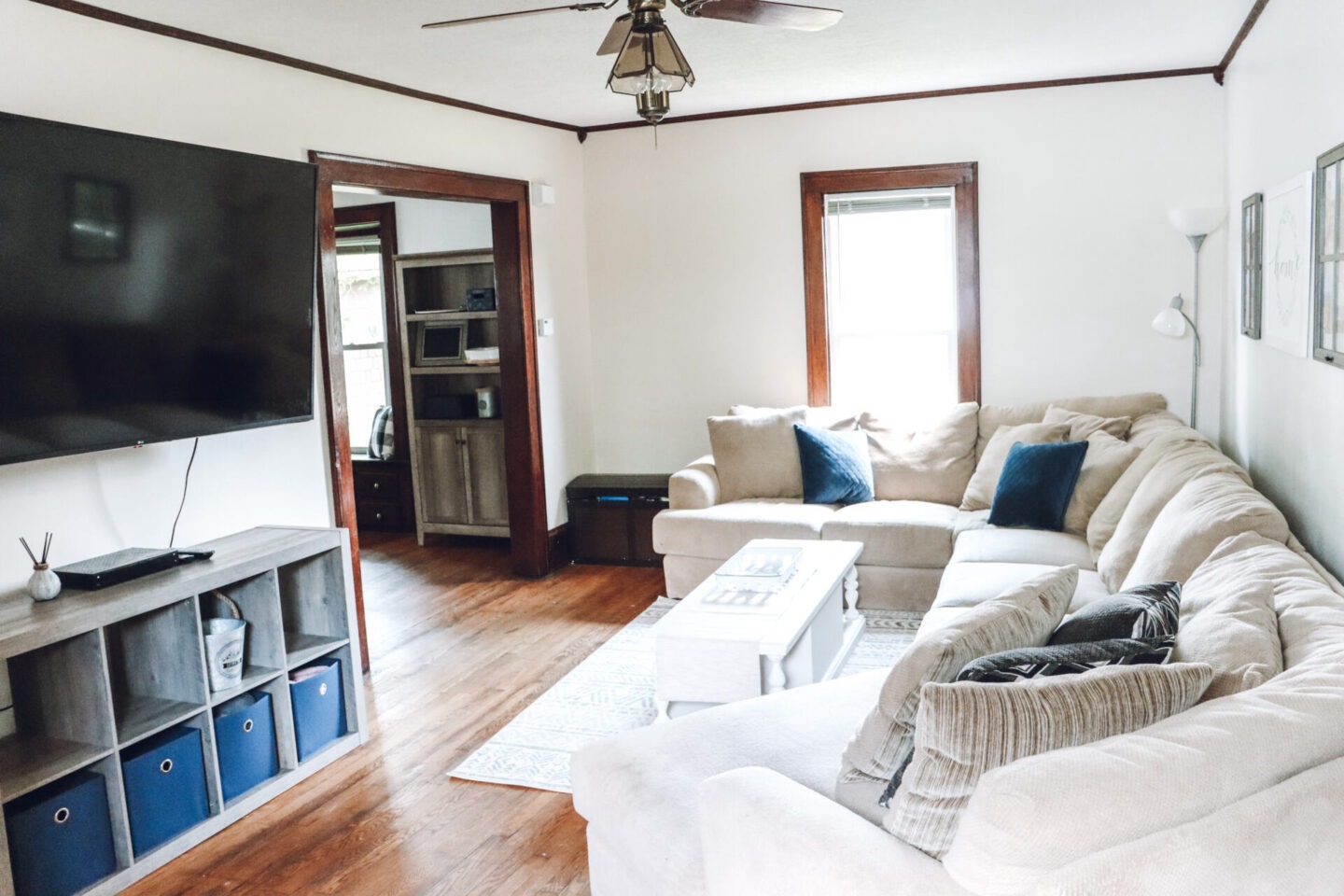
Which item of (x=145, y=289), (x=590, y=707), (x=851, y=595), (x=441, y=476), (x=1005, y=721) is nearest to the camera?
(x=1005, y=721)

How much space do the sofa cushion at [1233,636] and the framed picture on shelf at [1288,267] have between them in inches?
46.7

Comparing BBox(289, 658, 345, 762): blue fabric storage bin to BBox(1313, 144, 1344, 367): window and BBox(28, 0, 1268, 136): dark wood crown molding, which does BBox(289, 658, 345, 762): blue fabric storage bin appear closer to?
BBox(28, 0, 1268, 136): dark wood crown molding

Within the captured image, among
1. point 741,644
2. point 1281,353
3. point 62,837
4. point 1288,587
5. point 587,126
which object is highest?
point 587,126

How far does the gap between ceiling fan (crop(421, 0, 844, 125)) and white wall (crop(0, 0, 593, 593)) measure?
135cm

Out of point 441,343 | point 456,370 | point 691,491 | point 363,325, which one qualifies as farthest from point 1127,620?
point 363,325

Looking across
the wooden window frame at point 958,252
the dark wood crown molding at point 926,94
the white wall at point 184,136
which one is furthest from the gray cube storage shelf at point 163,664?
the dark wood crown molding at point 926,94

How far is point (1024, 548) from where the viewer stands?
13.3 feet

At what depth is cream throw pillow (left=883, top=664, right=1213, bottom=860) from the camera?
155 centimetres

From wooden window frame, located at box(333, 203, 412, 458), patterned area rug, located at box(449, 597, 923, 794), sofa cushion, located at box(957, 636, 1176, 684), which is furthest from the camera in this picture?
wooden window frame, located at box(333, 203, 412, 458)

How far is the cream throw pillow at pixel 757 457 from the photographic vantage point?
17.4 feet

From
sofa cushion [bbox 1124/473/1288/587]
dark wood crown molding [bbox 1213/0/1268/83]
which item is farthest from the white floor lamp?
sofa cushion [bbox 1124/473/1288/587]

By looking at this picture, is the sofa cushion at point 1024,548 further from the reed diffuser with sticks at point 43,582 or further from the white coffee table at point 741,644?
the reed diffuser with sticks at point 43,582

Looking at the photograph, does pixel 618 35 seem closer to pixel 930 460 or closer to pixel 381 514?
pixel 930 460

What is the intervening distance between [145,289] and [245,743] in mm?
1380
